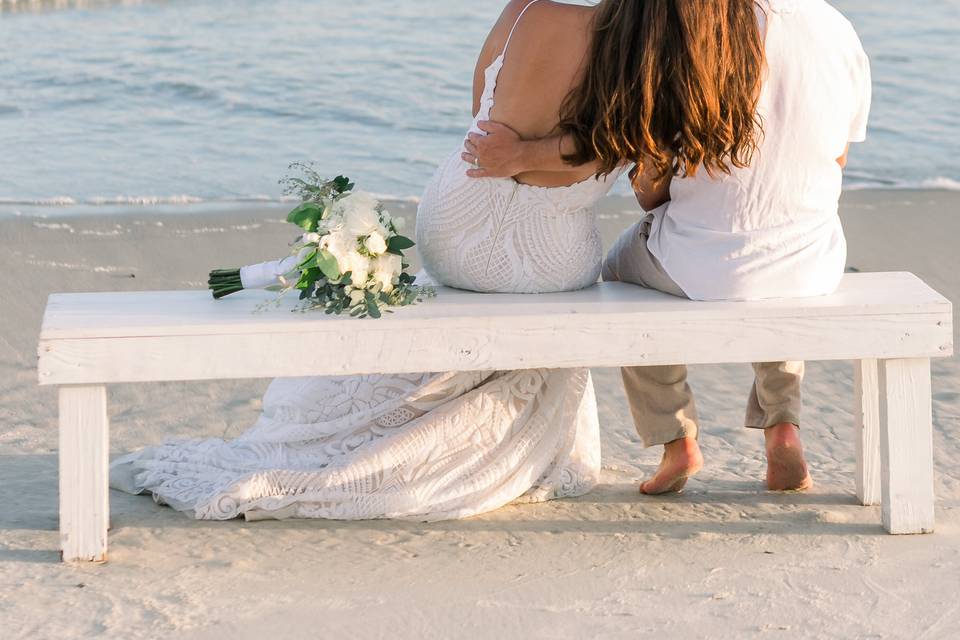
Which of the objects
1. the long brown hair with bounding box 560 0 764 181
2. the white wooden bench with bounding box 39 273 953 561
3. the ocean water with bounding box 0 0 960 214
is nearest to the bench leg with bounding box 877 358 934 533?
the white wooden bench with bounding box 39 273 953 561

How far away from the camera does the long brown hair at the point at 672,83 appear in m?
3.03

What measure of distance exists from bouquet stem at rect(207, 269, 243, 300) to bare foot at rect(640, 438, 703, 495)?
1260 mm

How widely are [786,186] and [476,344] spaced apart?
900 millimetres

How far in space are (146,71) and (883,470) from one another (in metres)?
A: 8.25

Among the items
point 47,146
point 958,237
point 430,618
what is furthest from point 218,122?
point 430,618

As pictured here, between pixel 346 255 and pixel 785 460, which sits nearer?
pixel 346 255

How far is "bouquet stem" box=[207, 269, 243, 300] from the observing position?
3.35 metres

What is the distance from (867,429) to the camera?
352 centimetres

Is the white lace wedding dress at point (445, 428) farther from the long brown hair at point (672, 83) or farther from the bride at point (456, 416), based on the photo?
the long brown hair at point (672, 83)

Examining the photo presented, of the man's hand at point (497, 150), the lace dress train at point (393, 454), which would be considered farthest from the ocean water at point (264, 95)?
the man's hand at point (497, 150)

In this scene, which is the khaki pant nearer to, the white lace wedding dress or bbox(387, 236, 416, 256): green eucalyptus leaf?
the white lace wedding dress

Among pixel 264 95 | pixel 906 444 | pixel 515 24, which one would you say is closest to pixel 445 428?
pixel 515 24

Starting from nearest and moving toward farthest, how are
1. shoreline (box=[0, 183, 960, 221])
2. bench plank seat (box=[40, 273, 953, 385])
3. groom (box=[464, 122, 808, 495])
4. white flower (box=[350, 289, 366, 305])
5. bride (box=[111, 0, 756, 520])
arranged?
bench plank seat (box=[40, 273, 953, 385]) < white flower (box=[350, 289, 366, 305]) < bride (box=[111, 0, 756, 520]) < groom (box=[464, 122, 808, 495]) < shoreline (box=[0, 183, 960, 221])

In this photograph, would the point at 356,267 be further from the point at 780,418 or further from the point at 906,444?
the point at 906,444
